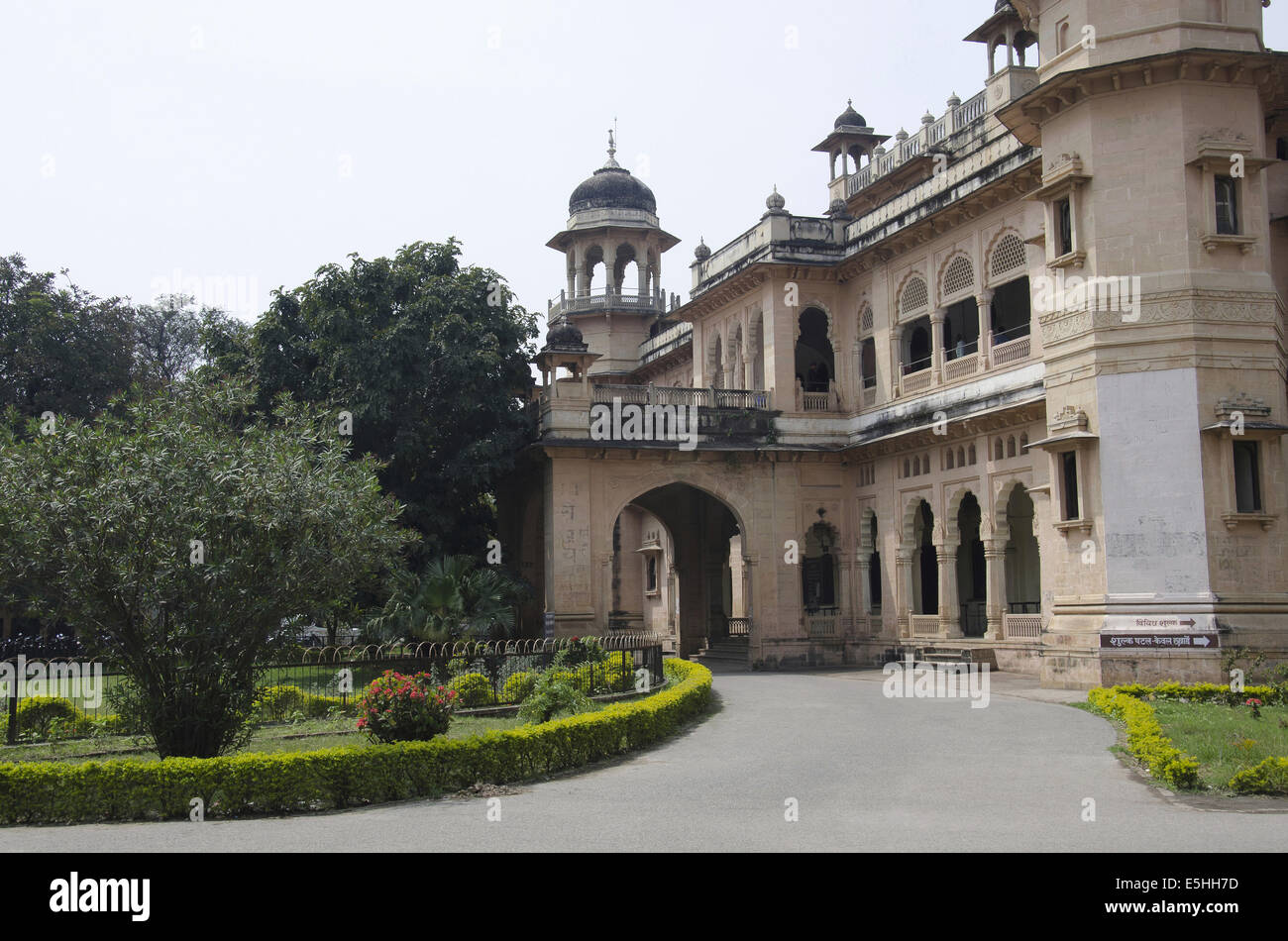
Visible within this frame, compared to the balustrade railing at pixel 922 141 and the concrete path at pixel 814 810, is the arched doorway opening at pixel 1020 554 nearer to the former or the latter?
the balustrade railing at pixel 922 141

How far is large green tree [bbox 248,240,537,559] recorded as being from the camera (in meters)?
27.0

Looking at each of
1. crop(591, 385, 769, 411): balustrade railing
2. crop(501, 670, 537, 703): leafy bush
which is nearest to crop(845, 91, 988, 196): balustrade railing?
crop(591, 385, 769, 411): balustrade railing

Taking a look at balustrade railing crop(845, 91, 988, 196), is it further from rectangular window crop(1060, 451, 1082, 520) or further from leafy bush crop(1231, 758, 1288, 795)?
leafy bush crop(1231, 758, 1288, 795)

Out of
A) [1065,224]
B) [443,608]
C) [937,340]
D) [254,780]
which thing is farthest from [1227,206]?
[254,780]

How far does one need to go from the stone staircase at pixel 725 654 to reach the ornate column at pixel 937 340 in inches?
356

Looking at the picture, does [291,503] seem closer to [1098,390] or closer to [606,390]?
[1098,390]

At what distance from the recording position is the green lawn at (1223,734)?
11.6 m

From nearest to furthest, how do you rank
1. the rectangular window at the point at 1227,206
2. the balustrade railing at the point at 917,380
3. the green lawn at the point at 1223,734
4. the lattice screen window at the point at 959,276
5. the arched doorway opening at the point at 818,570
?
the green lawn at the point at 1223,734 → the rectangular window at the point at 1227,206 → the lattice screen window at the point at 959,276 → the balustrade railing at the point at 917,380 → the arched doorway opening at the point at 818,570

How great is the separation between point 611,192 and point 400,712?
32.6 m

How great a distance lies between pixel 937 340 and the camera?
1080 inches

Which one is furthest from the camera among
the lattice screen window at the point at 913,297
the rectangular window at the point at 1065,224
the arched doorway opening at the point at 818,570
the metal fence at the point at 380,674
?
the arched doorway opening at the point at 818,570

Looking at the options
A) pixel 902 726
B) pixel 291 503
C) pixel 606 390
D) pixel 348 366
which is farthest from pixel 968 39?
pixel 291 503

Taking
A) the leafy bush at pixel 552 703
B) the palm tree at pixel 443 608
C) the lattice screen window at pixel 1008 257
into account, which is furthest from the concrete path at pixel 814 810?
the lattice screen window at pixel 1008 257

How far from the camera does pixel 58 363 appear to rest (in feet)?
109
